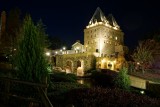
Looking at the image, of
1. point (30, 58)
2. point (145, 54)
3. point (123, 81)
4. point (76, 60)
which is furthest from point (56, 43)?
point (30, 58)

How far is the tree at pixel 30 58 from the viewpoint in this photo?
11.4 meters

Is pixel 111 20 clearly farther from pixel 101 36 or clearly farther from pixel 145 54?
pixel 145 54

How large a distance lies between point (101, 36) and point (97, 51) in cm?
423

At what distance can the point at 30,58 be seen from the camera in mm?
11414

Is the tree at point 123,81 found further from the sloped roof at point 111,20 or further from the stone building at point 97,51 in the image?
the sloped roof at point 111,20

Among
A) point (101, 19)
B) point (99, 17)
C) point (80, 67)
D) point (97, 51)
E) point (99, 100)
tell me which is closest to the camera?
point (99, 100)

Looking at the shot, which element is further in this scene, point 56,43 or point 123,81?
point 56,43

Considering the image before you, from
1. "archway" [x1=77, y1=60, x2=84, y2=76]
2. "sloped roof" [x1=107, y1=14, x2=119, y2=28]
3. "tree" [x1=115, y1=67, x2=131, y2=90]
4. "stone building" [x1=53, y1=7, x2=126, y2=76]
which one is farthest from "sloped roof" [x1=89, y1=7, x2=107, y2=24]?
"tree" [x1=115, y1=67, x2=131, y2=90]

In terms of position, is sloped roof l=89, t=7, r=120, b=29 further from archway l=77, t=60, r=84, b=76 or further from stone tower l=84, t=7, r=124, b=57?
archway l=77, t=60, r=84, b=76

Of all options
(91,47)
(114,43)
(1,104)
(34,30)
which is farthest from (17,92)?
(114,43)

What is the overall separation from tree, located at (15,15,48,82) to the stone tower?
42850mm

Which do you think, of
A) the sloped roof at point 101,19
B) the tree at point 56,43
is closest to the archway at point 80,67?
the sloped roof at point 101,19

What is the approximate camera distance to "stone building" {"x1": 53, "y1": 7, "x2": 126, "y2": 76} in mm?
47875

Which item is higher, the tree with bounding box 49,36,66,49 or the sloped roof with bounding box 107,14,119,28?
the sloped roof with bounding box 107,14,119,28
